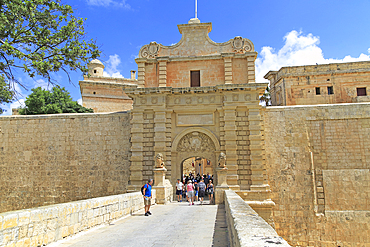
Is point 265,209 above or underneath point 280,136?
underneath

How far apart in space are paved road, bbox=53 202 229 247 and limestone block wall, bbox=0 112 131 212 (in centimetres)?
779

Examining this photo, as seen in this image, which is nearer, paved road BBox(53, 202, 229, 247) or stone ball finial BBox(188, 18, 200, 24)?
paved road BBox(53, 202, 229, 247)

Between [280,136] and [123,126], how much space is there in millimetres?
8494

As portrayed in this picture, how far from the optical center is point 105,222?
7.36 m

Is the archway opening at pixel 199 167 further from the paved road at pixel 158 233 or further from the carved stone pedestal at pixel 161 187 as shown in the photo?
the paved road at pixel 158 233

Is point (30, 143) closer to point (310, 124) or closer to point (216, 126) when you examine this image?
point (216, 126)

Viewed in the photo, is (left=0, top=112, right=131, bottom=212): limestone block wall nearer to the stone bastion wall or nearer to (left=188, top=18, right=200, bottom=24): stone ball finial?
the stone bastion wall

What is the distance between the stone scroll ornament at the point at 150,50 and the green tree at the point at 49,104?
1053cm

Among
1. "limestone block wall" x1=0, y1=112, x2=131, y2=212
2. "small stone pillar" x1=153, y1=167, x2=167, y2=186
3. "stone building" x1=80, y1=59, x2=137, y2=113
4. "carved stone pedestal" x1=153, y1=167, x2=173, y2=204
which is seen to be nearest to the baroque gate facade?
"limestone block wall" x1=0, y1=112, x2=131, y2=212

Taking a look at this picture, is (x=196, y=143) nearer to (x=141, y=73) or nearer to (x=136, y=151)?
(x=136, y=151)

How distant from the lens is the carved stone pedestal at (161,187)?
13.2m

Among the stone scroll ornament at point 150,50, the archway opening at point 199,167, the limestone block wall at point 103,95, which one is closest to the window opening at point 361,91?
the archway opening at point 199,167

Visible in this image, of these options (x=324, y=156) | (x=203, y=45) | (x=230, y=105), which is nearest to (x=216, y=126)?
(x=230, y=105)

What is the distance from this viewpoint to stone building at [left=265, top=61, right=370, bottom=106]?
2283 cm
